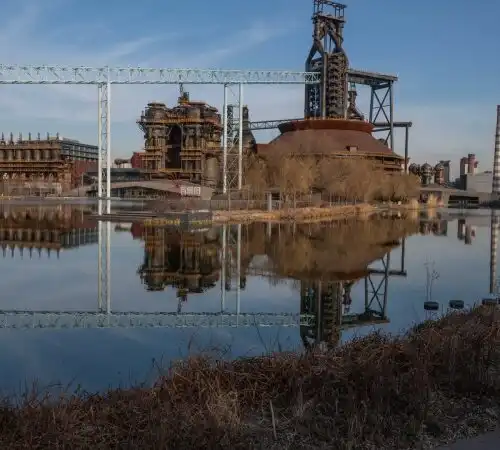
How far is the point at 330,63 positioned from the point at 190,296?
8077cm

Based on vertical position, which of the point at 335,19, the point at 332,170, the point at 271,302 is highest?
the point at 335,19

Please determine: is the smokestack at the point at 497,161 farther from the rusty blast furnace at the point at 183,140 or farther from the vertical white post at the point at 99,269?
the vertical white post at the point at 99,269

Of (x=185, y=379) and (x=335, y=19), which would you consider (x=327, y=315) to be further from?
(x=335, y=19)

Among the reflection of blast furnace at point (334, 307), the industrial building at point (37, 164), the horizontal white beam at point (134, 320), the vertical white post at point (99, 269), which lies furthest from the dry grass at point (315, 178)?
the industrial building at point (37, 164)

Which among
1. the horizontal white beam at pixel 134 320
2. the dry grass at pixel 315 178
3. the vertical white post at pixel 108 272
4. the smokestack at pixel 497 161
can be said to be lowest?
the horizontal white beam at pixel 134 320

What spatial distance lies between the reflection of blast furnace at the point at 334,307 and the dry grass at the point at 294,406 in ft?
8.22

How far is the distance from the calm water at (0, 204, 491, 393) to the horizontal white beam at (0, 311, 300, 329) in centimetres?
3

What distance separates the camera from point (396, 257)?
73.8 ft

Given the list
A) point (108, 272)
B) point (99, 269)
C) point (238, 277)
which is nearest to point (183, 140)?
point (99, 269)

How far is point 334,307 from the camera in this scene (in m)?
12.5

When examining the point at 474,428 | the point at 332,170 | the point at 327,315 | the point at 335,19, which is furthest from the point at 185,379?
the point at 335,19

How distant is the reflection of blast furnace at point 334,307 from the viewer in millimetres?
9852

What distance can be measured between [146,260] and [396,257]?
33.6ft

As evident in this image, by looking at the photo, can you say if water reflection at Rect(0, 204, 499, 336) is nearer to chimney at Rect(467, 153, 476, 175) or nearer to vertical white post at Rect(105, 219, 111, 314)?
vertical white post at Rect(105, 219, 111, 314)
